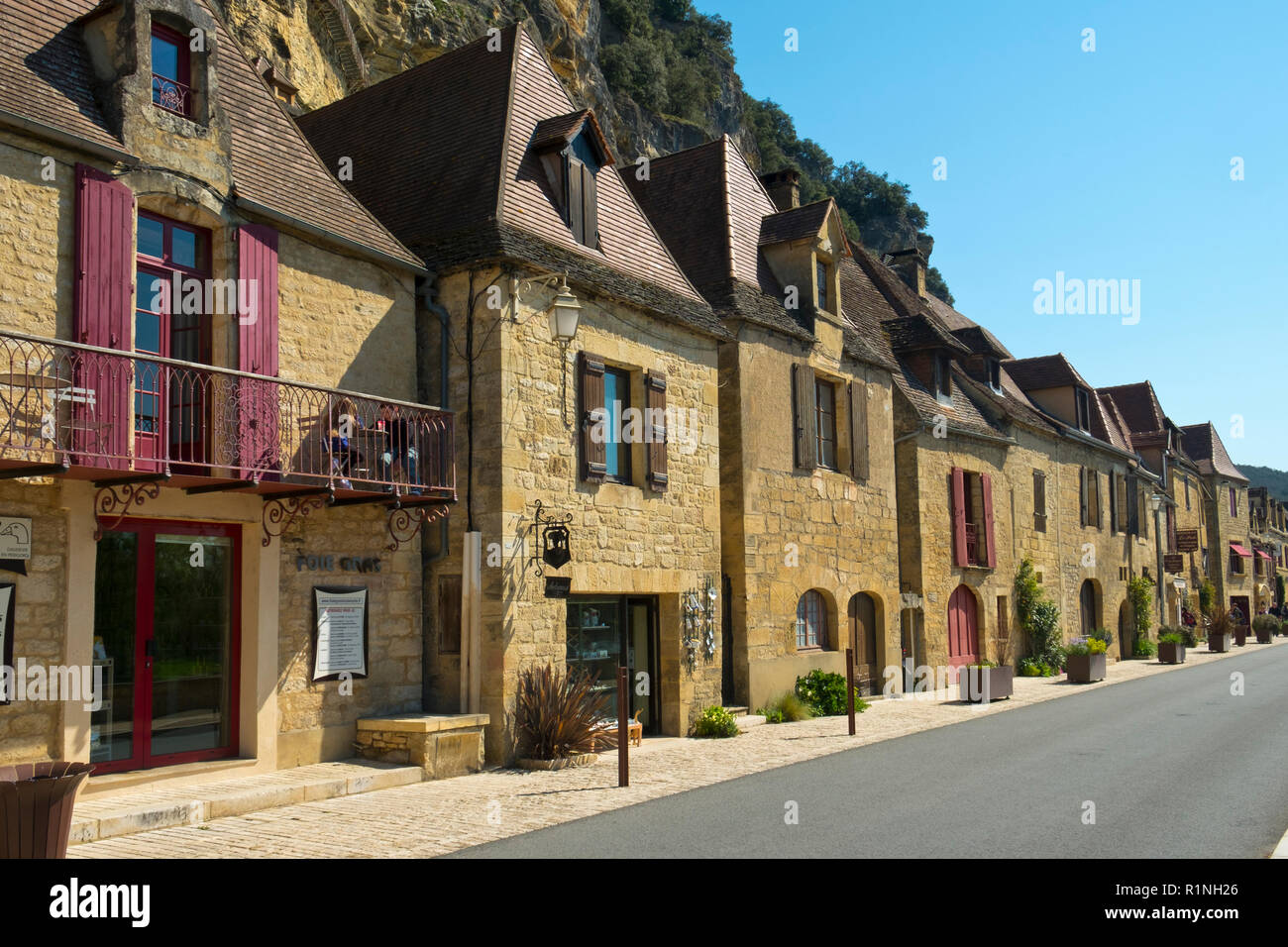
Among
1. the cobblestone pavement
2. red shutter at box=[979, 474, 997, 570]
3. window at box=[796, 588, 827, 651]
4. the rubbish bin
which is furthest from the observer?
red shutter at box=[979, 474, 997, 570]

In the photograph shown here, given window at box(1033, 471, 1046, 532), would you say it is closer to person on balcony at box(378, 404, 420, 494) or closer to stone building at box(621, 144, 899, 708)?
stone building at box(621, 144, 899, 708)

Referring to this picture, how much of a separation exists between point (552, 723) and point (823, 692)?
6953 millimetres

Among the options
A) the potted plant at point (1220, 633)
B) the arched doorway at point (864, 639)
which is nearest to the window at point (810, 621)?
the arched doorway at point (864, 639)

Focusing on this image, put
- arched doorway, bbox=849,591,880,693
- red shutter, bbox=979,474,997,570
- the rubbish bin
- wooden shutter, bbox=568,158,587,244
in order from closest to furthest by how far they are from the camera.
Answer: the rubbish bin
wooden shutter, bbox=568,158,587,244
arched doorway, bbox=849,591,880,693
red shutter, bbox=979,474,997,570

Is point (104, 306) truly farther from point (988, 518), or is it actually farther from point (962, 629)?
point (988, 518)

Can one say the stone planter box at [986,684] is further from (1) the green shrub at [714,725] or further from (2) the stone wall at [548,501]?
(1) the green shrub at [714,725]

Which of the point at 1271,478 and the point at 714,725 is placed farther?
the point at 1271,478

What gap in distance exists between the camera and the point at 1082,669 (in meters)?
22.5

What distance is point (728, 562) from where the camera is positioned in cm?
1650

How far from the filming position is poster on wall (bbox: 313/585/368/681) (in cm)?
1073

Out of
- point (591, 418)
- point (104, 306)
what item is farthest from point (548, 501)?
point (104, 306)

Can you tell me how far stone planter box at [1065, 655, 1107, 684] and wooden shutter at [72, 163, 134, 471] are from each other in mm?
19348

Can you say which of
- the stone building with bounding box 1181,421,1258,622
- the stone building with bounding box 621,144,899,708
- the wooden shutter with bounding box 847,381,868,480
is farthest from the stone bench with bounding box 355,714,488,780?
the stone building with bounding box 1181,421,1258,622
